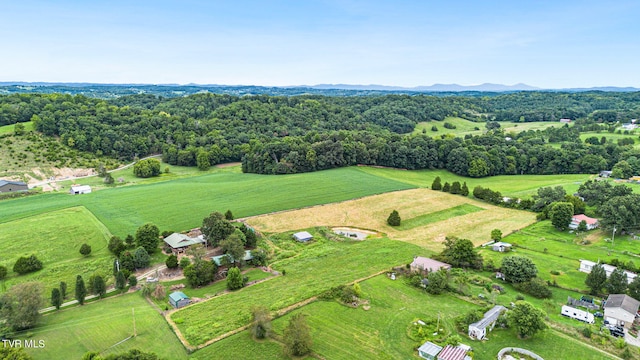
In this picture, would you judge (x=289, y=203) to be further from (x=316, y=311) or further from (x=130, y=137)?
(x=130, y=137)

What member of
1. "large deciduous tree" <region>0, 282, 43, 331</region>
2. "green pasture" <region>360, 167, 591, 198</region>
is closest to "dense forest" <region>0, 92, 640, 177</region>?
"green pasture" <region>360, 167, 591, 198</region>

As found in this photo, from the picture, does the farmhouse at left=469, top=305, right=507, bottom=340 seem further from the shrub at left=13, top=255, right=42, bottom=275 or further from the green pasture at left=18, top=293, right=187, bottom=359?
the shrub at left=13, top=255, right=42, bottom=275

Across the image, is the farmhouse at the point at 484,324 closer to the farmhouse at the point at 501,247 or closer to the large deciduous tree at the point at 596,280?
the large deciduous tree at the point at 596,280

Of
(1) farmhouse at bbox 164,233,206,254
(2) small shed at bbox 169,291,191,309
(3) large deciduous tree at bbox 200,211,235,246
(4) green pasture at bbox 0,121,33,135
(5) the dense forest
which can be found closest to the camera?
(2) small shed at bbox 169,291,191,309

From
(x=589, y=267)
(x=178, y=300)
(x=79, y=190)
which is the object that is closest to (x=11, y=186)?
(x=79, y=190)

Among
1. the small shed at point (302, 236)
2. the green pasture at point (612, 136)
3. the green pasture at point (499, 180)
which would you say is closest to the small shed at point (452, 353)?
the small shed at point (302, 236)

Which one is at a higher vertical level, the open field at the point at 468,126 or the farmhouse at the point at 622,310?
the open field at the point at 468,126

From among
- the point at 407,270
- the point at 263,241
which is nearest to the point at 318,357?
the point at 407,270
